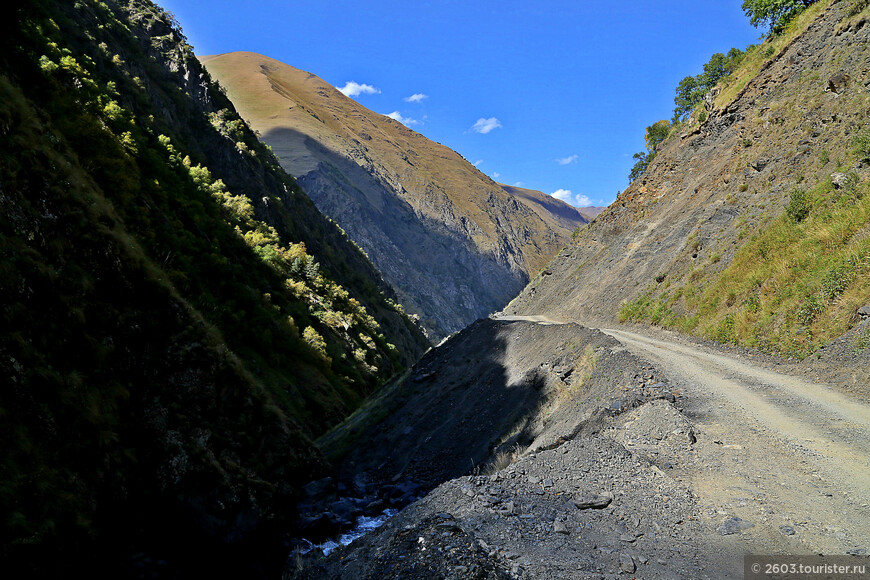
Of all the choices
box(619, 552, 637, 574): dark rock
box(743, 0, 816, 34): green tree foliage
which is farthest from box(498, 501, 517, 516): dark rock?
box(743, 0, 816, 34): green tree foliage

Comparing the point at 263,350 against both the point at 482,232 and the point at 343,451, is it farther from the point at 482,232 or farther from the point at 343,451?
the point at 482,232

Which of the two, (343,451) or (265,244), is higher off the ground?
(265,244)

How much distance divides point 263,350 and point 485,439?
12.7 m

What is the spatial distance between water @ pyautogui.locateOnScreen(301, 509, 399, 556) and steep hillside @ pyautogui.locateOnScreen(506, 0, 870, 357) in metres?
11.8

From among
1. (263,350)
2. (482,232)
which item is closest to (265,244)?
(263,350)

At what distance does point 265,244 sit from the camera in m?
30.6

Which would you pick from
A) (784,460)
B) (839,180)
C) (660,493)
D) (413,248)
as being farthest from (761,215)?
(413,248)

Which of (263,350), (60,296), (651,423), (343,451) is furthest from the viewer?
(263,350)

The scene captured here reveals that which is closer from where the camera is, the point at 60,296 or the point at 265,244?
the point at 60,296

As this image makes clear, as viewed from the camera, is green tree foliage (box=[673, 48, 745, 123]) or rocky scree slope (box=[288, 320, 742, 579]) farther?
green tree foliage (box=[673, 48, 745, 123])

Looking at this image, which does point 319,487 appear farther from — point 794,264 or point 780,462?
point 794,264

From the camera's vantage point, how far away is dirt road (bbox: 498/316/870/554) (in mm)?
4930

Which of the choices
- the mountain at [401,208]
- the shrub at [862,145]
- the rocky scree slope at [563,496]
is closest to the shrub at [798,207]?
the shrub at [862,145]

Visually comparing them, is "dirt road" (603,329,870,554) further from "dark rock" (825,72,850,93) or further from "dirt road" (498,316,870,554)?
"dark rock" (825,72,850,93)
